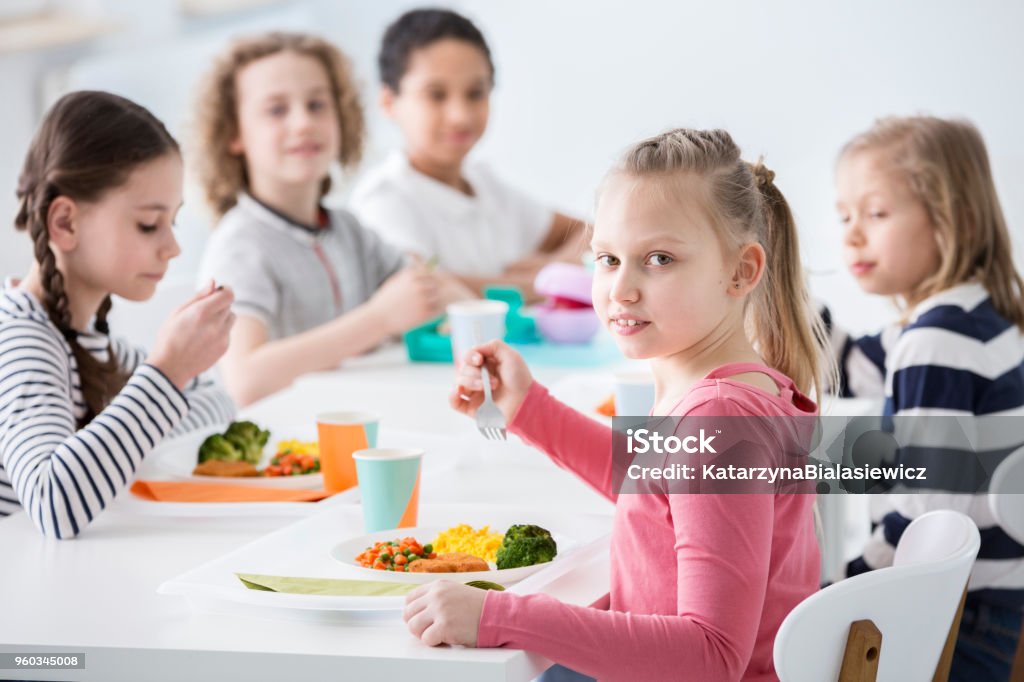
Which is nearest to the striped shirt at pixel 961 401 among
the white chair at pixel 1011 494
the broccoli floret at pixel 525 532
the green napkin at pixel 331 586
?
the white chair at pixel 1011 494

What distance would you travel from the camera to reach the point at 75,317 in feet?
4.82

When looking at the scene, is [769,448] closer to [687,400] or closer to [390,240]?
[687,400]

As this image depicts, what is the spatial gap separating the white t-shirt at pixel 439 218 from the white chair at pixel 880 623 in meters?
1.91

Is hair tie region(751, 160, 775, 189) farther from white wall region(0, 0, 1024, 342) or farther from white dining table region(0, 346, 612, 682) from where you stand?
white wall region(0, 0, 1024, 342)

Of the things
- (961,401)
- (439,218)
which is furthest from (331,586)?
(439,218)

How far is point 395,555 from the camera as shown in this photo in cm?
102

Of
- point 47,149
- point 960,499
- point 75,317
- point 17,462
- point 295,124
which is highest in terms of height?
point 295,124

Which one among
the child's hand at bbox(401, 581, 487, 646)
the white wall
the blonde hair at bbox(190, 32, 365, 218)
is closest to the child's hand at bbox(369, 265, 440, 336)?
the blonde hair at bbox(190, 32, 365, 218)

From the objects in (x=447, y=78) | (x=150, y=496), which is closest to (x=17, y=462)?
(x=150, y=496)

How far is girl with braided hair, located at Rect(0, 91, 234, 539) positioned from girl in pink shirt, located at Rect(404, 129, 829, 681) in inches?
19.6

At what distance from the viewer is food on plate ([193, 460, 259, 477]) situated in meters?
1.36

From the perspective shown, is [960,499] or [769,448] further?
[960,499]

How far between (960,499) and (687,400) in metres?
0.72

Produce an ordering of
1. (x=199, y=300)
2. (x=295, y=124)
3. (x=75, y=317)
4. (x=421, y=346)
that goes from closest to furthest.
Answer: (x=199, y=300) → (x=75, y=317) → (x=421, y=346) → (x=295, y=124)
